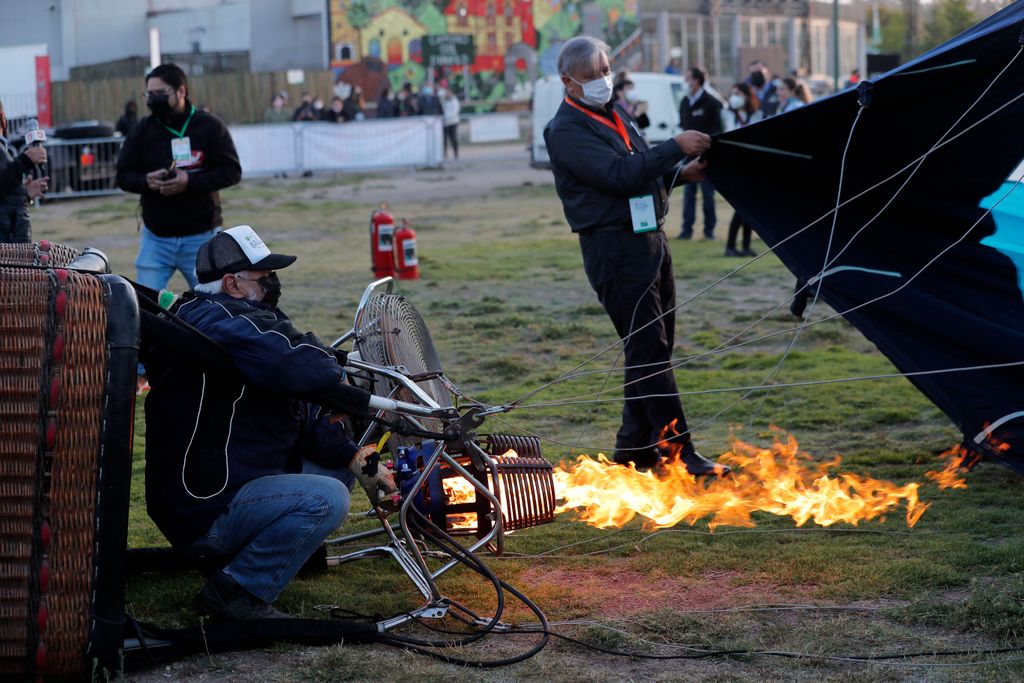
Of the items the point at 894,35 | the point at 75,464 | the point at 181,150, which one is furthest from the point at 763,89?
the point at 894,35

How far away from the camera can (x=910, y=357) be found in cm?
574

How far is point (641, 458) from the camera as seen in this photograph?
6258 mm

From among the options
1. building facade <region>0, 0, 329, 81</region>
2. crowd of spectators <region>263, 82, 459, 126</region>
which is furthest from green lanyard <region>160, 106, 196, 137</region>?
building facade <region>0, 0, 329, 81</region>

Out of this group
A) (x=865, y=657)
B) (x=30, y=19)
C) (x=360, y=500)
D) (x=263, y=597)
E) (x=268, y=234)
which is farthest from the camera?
(x=30, y=19)

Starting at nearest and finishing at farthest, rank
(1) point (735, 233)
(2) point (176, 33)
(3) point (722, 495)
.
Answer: (3) point (722, 495) < (1) point (735, 233) < (2) point (176, 33)

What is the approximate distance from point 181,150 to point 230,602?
419cm

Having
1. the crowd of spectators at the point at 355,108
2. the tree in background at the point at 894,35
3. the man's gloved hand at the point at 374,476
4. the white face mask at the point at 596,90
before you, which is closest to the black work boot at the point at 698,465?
the white face mask at the point at 596,90

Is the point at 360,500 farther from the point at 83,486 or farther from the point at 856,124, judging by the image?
the point at 856,124

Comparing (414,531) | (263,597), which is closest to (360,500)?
(414,531)

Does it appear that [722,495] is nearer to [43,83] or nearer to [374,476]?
[374,476]

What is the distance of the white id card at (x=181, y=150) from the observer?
7723 mm

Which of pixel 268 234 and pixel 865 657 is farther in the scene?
pixel 268 234

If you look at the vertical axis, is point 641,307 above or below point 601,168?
below

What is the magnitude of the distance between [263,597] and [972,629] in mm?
2358
